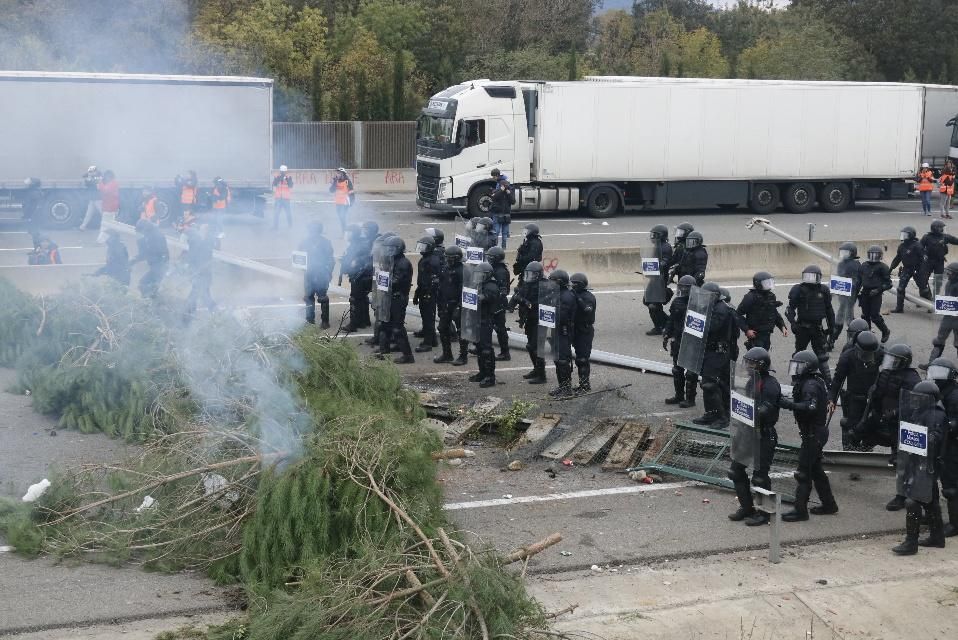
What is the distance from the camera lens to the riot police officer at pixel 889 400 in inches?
413

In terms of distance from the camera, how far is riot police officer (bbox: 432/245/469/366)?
1578cm

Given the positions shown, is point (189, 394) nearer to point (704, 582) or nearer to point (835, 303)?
point (704, 582)

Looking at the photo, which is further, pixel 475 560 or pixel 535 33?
pixel 535 33

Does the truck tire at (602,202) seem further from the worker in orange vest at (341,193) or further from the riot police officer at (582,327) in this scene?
the riot police officer at (582,327)

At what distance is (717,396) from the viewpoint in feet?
41.3

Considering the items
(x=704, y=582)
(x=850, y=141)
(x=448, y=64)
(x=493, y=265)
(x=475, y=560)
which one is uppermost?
(x=448, y=64)

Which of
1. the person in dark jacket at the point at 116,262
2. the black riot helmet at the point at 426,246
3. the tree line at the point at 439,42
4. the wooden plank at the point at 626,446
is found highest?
the tree line at the point at 439,42

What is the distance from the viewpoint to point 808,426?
1009cm

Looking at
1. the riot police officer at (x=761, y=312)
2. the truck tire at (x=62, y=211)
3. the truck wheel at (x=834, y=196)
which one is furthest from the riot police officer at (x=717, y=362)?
the truck wheel at (x=834, y=196)

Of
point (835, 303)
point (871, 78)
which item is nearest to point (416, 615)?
point (835, 303)

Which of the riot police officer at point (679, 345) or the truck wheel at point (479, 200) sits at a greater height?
the truck wheel at point (479, 200)

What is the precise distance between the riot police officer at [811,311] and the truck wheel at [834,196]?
1785 cm

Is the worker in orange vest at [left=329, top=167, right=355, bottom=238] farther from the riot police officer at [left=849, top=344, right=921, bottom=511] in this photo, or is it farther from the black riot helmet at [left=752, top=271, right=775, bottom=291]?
the riot police officer at [left=849, top=344, right=921, bottom=511]

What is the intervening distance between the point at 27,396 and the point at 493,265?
5.74 m
